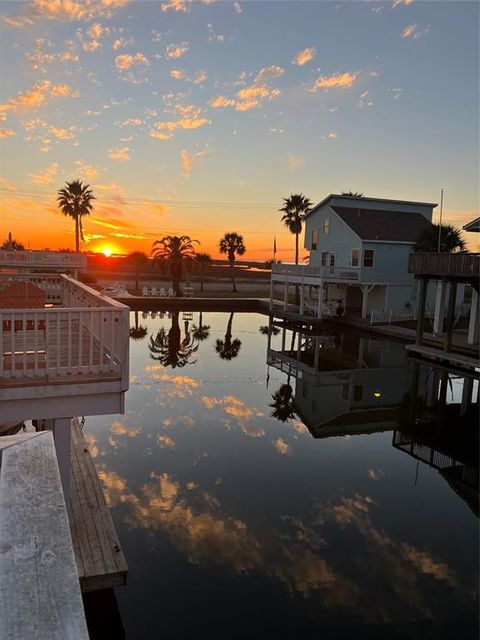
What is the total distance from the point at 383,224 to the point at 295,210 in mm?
12947

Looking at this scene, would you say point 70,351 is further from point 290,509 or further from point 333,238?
point 333,238

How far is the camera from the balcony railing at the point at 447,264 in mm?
21136

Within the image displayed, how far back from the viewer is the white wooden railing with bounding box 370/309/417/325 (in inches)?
1298

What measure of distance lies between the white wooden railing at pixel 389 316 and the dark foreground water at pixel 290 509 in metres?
14.1

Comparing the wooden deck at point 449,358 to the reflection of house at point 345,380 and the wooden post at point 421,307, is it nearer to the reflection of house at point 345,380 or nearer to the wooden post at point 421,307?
the wooden post at point 421,307

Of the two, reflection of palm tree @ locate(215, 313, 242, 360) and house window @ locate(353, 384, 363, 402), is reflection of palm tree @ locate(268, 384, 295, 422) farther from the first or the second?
reflection of palm tree @ locate(215, 313, 242, 360)

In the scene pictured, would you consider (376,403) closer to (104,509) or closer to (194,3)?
(104,509)

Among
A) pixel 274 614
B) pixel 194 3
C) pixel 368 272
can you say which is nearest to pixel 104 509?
pixel 274 614

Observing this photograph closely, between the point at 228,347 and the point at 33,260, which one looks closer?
the point at 33,260

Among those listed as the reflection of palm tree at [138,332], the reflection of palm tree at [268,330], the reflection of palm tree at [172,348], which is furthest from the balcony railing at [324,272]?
the reflection of palm tree at [138,332]

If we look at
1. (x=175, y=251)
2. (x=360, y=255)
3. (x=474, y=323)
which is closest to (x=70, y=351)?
(x=474, y=323)

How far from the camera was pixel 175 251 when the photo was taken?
166 ft

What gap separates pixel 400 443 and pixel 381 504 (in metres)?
4.00

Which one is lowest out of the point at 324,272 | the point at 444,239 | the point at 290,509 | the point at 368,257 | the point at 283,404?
the point at 290,509
